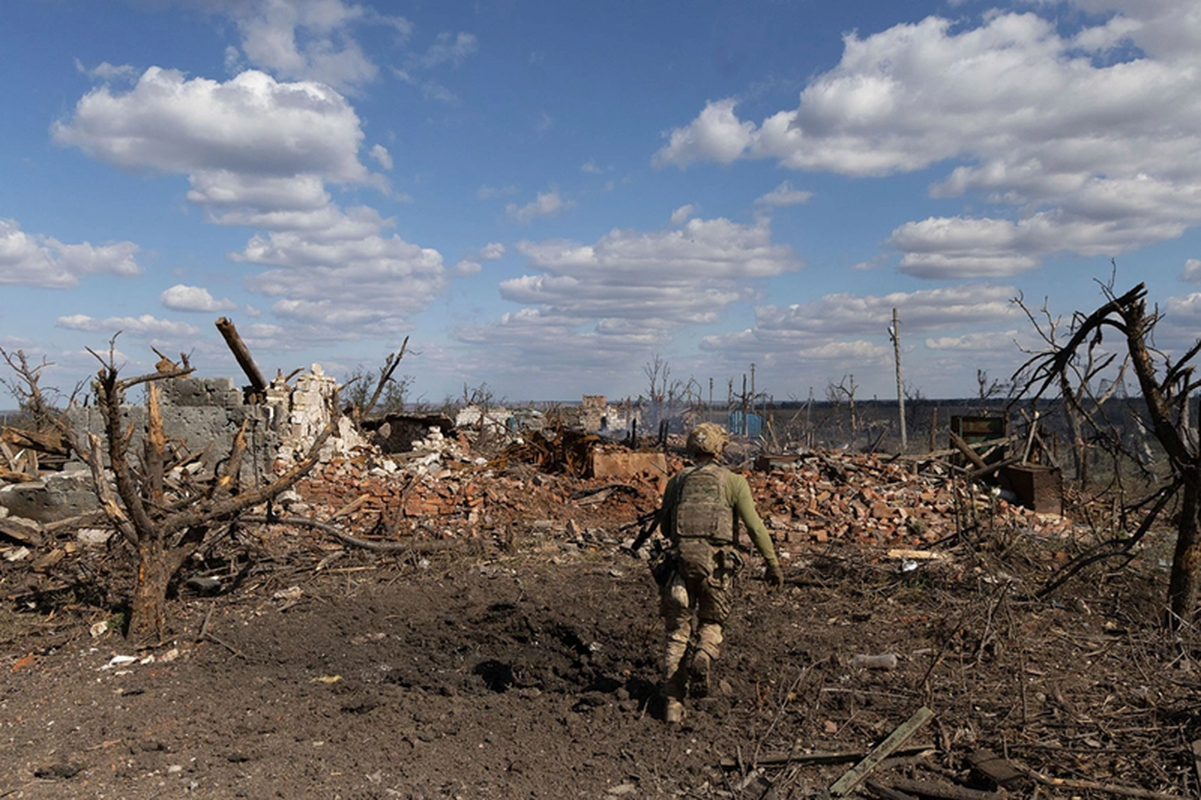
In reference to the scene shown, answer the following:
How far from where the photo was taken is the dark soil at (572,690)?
3.94 m

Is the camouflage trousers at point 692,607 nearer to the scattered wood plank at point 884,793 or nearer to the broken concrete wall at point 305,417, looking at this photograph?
the scattered wood plank at point 884,793

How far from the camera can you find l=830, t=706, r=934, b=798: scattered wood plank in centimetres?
374

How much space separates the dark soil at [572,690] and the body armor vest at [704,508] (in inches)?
40.3

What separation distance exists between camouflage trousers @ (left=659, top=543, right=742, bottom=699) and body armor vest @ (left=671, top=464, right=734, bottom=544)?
11 centimetres

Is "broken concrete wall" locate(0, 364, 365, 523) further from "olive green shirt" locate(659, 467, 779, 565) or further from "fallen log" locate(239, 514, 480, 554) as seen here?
"olive green shirt" locate(659, 467, 779, 565)

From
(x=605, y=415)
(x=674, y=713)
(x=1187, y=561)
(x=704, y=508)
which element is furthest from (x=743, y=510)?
(x=605, y=415)

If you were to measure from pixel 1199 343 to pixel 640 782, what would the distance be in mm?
4273

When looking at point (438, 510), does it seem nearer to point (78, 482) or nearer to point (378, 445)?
point (78, 482)

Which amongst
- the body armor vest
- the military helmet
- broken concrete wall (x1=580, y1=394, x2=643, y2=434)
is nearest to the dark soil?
the body armor vest

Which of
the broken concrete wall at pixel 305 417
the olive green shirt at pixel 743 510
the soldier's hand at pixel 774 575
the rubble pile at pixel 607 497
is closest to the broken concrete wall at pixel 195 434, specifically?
the broken concrete wall at pixel 305 417

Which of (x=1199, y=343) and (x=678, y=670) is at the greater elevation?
(x=1199, y=343)

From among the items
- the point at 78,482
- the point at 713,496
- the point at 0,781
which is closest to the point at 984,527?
the point at 713,496

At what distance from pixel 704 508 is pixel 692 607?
58 centimetres

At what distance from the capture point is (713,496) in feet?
15.0
